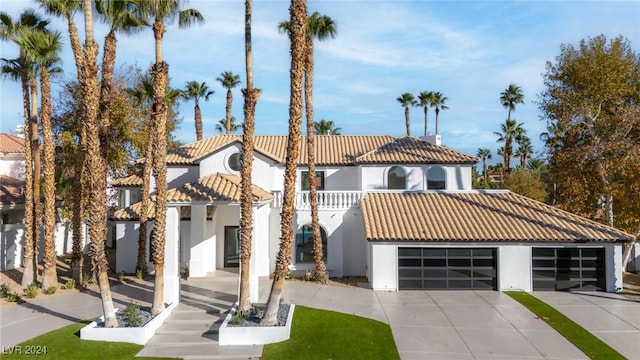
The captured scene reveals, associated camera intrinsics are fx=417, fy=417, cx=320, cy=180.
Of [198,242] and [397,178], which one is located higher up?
A: [397,178]

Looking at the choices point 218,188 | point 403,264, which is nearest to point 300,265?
point 403,264

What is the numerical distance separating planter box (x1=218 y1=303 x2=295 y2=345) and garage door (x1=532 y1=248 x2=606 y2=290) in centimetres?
1370

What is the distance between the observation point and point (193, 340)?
45.2 feet

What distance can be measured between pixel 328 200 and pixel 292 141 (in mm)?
10690

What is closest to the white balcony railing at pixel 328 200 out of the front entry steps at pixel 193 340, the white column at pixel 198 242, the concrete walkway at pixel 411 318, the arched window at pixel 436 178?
the white column at pixel 198 242

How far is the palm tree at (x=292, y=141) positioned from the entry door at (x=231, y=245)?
416 inches

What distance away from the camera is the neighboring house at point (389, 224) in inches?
800

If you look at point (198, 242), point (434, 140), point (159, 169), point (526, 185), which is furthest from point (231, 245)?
point (526, 185)

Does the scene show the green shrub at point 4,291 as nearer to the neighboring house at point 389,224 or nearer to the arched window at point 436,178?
the neighboring house at point 389,224

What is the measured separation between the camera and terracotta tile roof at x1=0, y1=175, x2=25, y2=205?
27.2 m

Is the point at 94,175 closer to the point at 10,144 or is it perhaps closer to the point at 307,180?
the point at 307,180

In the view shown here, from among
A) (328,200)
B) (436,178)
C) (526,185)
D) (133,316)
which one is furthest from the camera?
(526,185)

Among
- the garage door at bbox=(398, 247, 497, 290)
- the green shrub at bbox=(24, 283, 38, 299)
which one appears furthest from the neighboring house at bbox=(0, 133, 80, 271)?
the garage door at bbox=(398, 247, 497, 290)

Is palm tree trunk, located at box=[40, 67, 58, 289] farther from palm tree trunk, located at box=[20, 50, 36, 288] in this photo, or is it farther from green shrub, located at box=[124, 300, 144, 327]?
green shrub, located at box=[124, 300, 144, 327]
